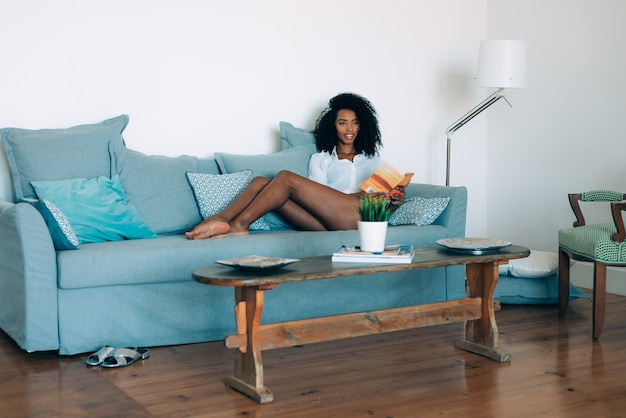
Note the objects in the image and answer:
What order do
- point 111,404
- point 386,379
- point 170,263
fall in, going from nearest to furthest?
point 111,404 → point 386,379 → point 170,263

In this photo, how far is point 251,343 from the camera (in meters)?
2.85

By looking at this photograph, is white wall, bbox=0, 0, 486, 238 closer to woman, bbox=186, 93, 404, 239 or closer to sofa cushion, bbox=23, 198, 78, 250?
woman, bbox=186, 93, 404, 239

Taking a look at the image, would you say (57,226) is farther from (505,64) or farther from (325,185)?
(505,64)

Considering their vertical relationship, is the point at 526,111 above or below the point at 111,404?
above

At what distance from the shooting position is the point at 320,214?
413 centimetres

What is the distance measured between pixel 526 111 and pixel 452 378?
110 inches

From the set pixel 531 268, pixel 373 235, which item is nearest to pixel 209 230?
pixel 373 235

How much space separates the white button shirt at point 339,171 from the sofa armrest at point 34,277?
1.74 metres

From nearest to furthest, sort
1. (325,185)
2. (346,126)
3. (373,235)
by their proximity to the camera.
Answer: (373,235)
(325,185)
(346,126)

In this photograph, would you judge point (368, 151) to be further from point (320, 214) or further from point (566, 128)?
point (566, 128)

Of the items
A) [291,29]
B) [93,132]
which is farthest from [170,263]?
[291,29]

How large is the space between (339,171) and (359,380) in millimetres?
1811

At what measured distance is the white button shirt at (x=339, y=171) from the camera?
4.60 m

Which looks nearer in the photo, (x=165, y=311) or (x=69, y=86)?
(x=165, y=311)
